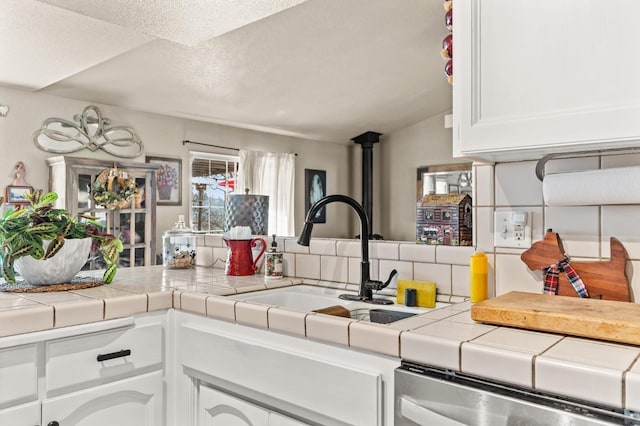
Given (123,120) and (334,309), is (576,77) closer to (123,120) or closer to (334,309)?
(334,309)

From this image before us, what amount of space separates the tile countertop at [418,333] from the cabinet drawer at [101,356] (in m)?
0.05

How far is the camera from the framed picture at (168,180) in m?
4.24

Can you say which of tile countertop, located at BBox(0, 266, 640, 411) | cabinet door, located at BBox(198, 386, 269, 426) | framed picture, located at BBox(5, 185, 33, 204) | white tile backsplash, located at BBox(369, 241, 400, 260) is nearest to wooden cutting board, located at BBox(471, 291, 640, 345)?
tile countertop, located at BBox(0, 266, 640, 411)

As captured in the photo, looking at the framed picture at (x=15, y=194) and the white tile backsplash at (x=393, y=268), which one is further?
the framed picture at (x=15, y=194)

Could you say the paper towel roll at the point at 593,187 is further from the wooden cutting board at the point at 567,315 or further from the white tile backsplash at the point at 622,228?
the wooden cutting board at the point at 567,315

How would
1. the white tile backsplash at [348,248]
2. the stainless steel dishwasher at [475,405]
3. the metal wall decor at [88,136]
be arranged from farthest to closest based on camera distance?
the metal wall decor at [88,136]
the white tile backsplash at [348,248]
the stainless steel dishwasher at [475,405]

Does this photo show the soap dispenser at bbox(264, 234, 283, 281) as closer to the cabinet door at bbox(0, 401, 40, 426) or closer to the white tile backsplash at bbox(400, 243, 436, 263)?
the white tile backsplash at bbox(400, 243, 436, 263)

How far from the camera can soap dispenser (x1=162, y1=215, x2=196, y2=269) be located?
203 centimetres

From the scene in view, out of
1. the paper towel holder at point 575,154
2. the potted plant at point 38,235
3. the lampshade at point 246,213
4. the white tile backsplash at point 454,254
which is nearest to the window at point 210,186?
the lampshade at point 246,213

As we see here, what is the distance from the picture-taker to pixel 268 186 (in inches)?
195

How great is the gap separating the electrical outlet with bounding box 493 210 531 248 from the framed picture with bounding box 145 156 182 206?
358 centimetres

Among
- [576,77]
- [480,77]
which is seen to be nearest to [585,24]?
[576,77]

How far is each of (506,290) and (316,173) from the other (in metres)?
4.29

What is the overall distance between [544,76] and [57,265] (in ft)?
4.92
